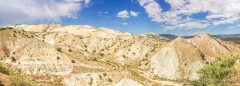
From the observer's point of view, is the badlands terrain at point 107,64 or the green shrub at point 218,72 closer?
the green shrub at point 218,72

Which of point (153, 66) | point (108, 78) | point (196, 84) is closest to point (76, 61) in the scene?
point (108, 78)

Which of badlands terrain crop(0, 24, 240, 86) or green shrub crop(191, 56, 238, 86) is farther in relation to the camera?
badlands terrain crop(0, 24, 240, 86)

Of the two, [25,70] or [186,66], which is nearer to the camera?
[25,70]

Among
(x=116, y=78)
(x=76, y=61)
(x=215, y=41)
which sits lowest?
(x=116, y=78)

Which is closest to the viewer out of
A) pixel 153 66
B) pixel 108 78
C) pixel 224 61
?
pixel 224 61

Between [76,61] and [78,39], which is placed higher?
[78,39]

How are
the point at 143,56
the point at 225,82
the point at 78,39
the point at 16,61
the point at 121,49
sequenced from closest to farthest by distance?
the point at 225,82 < the point at 16,61 < the point at 143,56 < the point at 121,49 < the point at 78,39

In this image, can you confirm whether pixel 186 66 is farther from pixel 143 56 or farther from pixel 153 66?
pixel 143 56

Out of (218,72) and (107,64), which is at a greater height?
(218,72)
